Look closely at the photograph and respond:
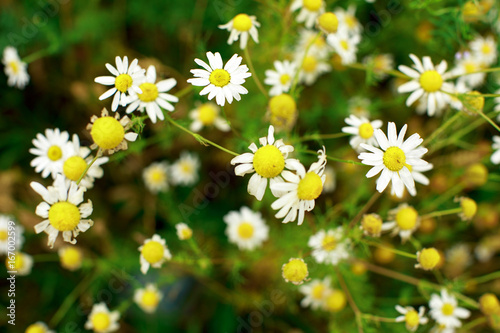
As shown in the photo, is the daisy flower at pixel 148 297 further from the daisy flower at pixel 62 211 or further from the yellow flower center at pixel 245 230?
the daisy flower at pixel 62 211

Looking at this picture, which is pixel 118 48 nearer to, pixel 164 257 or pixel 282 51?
pixel 282 51

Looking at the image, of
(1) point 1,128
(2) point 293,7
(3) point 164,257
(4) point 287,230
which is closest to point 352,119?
(2) point 293,7

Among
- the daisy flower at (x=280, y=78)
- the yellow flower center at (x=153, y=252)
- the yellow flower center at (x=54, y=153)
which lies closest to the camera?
the yellow flower center at (x=153, y=252)

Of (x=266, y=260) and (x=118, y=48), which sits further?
(x=118, y=48)

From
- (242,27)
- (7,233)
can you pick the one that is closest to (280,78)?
(242,27)

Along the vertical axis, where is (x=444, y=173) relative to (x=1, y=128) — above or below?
above

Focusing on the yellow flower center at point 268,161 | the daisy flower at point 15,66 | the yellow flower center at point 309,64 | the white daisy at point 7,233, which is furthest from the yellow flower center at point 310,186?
the white daisy at point 7,233
